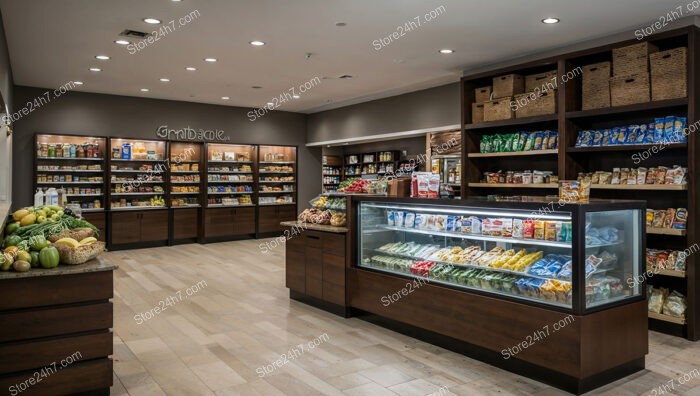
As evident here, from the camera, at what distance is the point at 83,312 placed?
313cm

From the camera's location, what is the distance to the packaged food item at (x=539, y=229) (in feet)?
11.6

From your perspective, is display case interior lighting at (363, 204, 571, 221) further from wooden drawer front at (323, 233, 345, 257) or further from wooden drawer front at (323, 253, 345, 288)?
wooden drawer front at (323, 253, 345, 288)

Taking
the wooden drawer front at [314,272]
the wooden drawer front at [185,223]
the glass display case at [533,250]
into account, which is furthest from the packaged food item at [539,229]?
the wooden drawer front at [185,223]

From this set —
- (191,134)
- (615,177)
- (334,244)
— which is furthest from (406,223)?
→ (191,134)

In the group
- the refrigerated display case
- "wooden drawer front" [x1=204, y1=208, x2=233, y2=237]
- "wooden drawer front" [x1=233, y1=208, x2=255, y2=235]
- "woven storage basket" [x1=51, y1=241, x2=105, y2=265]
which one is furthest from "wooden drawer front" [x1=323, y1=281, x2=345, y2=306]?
"wooden drawer front" [x1=233, y1=208, x2=255, y2=235]

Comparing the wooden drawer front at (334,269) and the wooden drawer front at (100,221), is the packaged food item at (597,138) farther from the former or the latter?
the wooden drawer front at (100,221)

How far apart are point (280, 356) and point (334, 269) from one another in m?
→ 1.30

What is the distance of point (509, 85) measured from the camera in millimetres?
6219

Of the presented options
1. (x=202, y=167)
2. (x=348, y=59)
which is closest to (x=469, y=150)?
(x=348, y=59)

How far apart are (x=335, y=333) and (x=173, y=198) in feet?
23.2

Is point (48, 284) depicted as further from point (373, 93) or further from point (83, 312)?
point (373, 93)

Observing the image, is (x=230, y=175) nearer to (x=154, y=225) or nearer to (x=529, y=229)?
(x=154, y=225)

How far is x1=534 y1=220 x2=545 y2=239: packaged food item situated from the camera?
11.6 feet

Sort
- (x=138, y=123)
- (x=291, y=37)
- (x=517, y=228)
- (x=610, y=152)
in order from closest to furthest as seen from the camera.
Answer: (x=517, y=228)
(x=610, y=152)
(x=291, y=37)
(x=138, y=123)
